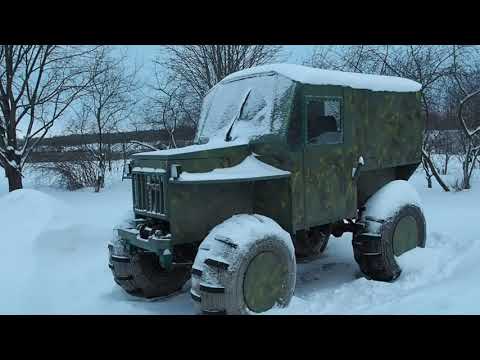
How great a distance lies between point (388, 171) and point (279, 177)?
8.67 feet

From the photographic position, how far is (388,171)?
630cm

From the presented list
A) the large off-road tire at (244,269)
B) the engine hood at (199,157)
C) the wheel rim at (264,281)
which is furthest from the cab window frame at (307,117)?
the wheel rim at (264,281)

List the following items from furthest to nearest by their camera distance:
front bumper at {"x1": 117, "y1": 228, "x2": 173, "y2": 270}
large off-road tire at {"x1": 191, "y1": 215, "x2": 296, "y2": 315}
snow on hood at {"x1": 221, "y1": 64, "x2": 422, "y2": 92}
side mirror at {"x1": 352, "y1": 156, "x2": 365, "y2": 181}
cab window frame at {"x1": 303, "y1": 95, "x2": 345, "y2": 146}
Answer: side mirror at {"x1": 352, "y1": 156, "x2": 365, "y2": 181} < snow on hood at {"x1": 221, "y1": 64, "x2": 422, "y2": 92} < cab window frame at {"x1": 303, "y1": 95, "x2": 345, "y2": 146} < front bumper at {"x1": 117, "y1": 228, "x2": 173, "y2": 270} < large off-road tire at {"x1": 191, "y1": 215, "x2": 296, "y2": 315}

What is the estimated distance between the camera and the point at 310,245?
22.3 ft

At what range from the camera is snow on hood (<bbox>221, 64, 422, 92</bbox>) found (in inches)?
183

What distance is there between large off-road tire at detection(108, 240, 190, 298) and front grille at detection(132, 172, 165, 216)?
0.61 m

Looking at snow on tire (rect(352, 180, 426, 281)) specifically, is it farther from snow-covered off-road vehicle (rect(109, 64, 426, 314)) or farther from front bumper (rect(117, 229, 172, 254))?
front bumper (rect(117, 229, 172, 254))

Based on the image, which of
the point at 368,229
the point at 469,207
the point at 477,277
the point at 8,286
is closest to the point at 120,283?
the point at 8,286

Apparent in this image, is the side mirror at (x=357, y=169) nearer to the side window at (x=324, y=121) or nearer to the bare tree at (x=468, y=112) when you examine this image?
the side window at (x=324, y=121)

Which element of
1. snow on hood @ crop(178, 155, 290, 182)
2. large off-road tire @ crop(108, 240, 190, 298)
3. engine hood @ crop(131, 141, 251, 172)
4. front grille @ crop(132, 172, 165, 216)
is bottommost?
large off-road tire @ crop(108, 240, 190, 298)

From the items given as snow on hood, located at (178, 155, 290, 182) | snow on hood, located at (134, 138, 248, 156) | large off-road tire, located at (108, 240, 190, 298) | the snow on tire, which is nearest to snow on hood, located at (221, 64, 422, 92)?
snow on hood, located at (134, 138, 248, 156)

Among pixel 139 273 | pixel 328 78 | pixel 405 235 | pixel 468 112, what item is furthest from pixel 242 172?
pixel 468 112

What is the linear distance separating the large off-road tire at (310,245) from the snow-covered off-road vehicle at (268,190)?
1.00 metres

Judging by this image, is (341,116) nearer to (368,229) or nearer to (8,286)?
(368,229)
